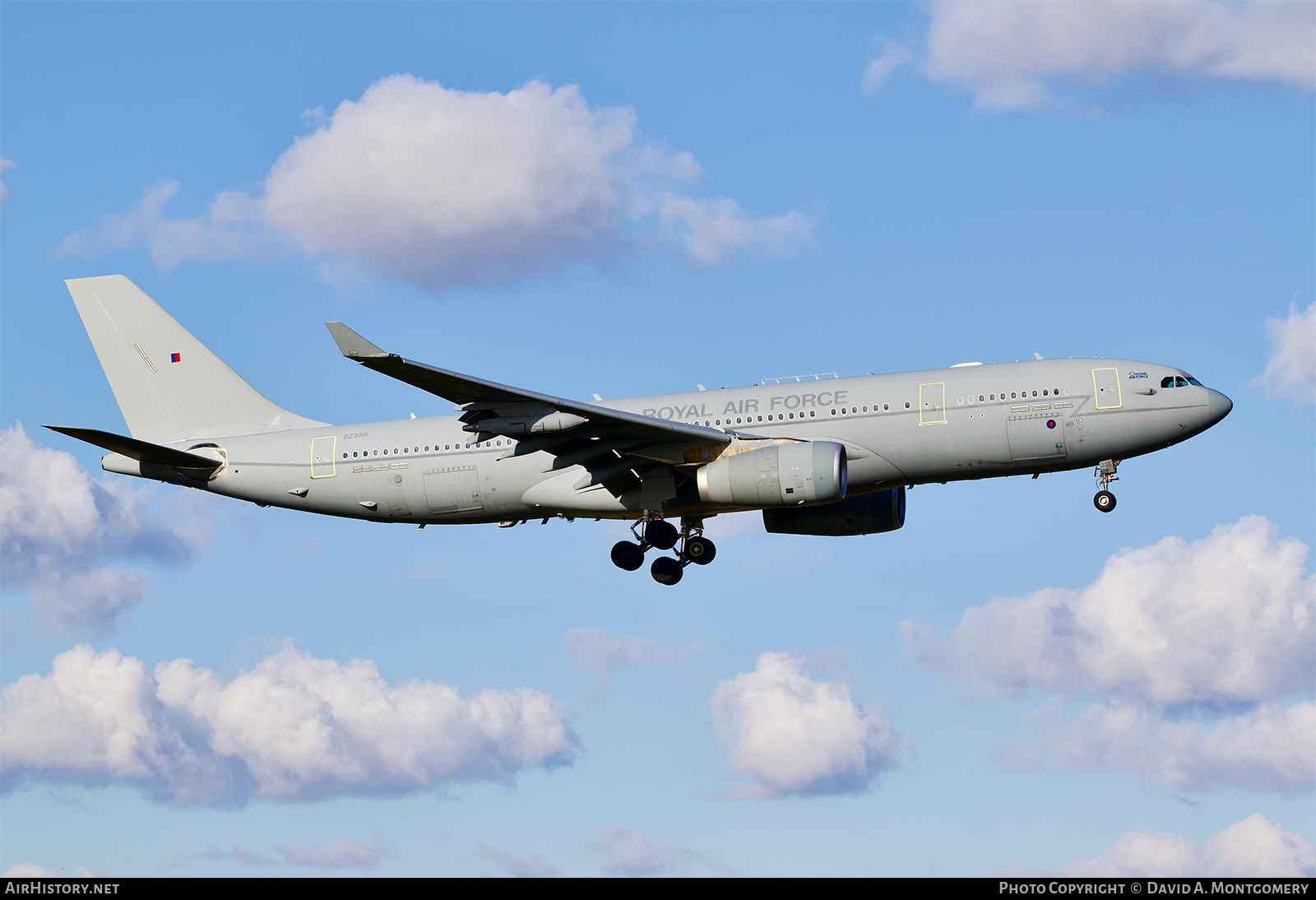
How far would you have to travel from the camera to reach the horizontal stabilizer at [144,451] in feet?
125

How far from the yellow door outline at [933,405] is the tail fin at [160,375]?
1901 cm

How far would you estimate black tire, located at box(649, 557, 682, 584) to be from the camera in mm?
39906

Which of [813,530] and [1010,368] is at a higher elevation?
[1010,368]

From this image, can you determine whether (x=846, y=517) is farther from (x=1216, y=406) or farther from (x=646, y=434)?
(x=1216, y=406)

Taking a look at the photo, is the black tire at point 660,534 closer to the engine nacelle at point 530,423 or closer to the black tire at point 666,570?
the black tire at point 666,570

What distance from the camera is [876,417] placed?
117 feet

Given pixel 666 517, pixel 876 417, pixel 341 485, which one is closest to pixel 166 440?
pixel 341 485

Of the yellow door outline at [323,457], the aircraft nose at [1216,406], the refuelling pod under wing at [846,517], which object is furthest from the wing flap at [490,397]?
the aircraft nose at [1216,406]

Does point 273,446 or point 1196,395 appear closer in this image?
point 1196,395

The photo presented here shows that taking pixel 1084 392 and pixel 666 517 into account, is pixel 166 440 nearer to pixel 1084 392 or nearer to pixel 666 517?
pixel 666 517

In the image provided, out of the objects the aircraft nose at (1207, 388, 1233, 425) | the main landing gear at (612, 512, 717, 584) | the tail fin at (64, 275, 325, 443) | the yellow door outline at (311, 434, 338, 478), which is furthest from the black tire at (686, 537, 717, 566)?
the aircraft nose at (1207, 388, 1233, 425)
